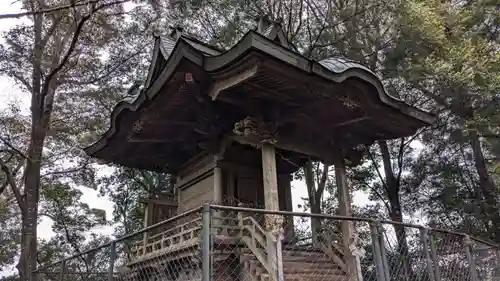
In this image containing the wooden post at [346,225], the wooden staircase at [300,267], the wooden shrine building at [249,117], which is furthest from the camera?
the wooden post at [346,225]

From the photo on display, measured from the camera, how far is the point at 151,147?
734 centimetres

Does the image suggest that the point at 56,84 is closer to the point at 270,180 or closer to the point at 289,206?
the point at 289,206

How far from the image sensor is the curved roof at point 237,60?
14.2ft

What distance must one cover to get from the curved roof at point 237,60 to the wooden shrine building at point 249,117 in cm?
1

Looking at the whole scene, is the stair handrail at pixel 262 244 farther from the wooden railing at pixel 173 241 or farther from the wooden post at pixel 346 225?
the wooden post at pixel 346 225

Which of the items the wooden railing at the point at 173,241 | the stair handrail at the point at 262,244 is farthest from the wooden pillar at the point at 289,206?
the wooden railing at the point at 173,241

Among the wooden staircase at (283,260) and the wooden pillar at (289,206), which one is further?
the wooden pillar at (289,206)

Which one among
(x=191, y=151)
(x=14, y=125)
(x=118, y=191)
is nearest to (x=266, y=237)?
(x=191, y=151)

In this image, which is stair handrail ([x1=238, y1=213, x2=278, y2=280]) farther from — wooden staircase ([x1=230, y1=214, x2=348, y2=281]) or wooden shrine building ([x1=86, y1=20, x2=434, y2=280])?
wooden shrine building ([x1=86, y1=20, x2=434, y2=280])

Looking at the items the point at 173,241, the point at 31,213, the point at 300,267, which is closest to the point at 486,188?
the point at 300,267

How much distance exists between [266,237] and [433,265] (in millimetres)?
1919

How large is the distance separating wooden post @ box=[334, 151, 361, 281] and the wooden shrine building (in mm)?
22

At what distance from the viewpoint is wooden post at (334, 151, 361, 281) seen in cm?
588

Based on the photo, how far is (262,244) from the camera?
512 centimetres
